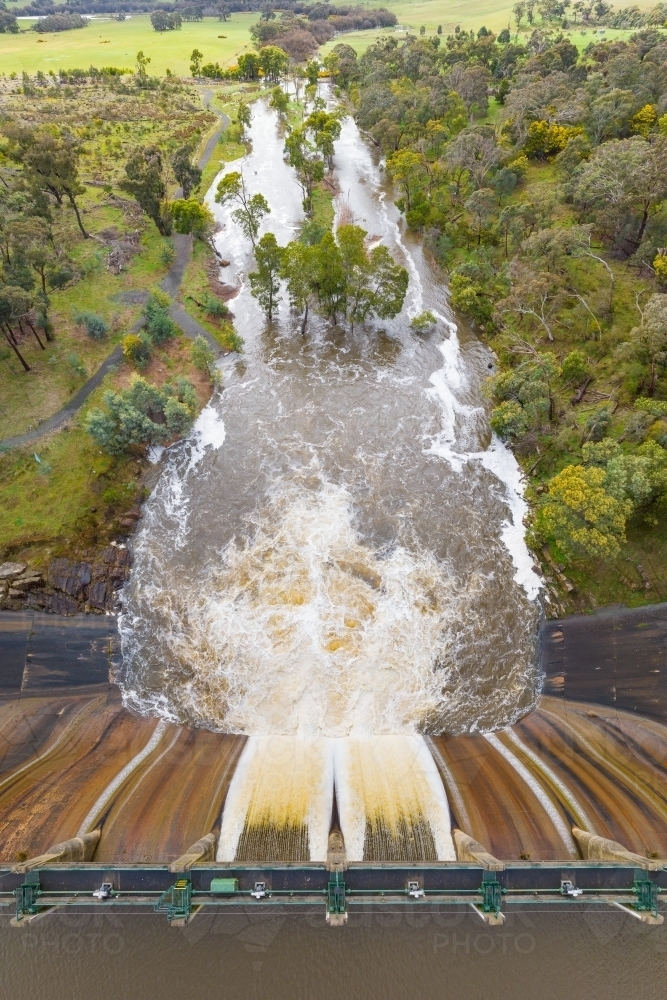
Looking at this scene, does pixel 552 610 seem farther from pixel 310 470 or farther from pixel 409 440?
pixel 310 470

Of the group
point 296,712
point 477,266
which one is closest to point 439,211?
point 477,266

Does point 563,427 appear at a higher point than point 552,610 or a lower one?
higher

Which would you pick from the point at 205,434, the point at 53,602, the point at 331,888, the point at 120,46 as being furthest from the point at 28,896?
the point at 120,46

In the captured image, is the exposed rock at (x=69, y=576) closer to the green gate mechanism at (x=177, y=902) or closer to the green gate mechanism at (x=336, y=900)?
the green gate mechanism at (x=177, y=902)

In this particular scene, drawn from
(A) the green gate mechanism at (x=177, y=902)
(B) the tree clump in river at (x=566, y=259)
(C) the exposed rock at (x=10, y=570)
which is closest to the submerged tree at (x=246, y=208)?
(B) the tree clump in river at (x=566, y=259)

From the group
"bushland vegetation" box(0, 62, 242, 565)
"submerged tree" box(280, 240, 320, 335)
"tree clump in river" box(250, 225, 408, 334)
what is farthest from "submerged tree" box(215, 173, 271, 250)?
"submerged tree" box(280, 240, 320, 335)

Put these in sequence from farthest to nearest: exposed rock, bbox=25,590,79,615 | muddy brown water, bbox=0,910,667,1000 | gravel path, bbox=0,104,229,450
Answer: gravel path, bbox=0,104,229,450 → exposed rock, bbox=25,590,79,615 → muddy brown water, bbox=0,910,667,1000

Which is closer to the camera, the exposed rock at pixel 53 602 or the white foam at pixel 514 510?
the exposed rock at pixel 53 602

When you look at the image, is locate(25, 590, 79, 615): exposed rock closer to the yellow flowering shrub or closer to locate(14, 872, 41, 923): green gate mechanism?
locate(14, 872, 41, 923): green gate mechanism
